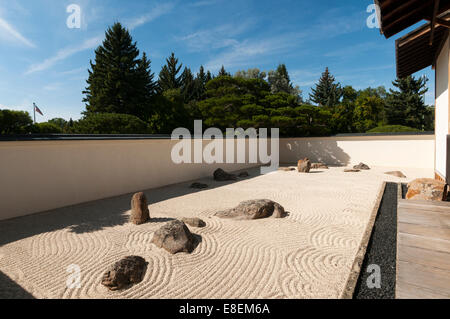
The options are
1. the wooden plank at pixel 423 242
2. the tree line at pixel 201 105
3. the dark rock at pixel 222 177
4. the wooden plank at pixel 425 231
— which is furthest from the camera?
the tree line at pixel 201 105

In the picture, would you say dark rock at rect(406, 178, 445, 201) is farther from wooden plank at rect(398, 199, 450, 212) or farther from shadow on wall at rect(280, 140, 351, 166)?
shadow on wall at rect(280, 140, 351, 166)

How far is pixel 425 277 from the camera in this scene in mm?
1522

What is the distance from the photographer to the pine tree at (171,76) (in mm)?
28297

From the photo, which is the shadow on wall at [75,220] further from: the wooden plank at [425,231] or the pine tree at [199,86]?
the pine tree at [199,86]

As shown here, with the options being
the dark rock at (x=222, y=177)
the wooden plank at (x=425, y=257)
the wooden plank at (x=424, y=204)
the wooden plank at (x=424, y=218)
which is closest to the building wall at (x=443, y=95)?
the wooden plank at (x=424, y=204)

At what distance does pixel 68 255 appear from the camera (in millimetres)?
3525

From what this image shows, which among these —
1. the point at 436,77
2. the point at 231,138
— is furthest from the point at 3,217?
the point at 436,77

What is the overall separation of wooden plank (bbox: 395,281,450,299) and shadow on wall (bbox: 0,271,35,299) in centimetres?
345

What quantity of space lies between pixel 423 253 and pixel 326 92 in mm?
37873

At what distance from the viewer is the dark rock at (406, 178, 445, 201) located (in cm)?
505

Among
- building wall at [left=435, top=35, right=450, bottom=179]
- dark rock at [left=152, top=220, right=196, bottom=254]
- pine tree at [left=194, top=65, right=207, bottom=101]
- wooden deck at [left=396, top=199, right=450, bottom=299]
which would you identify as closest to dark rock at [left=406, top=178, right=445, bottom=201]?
building wall at [left=435, top=35, right=450, bottom=179]

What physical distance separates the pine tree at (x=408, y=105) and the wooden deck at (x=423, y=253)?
1138 inches

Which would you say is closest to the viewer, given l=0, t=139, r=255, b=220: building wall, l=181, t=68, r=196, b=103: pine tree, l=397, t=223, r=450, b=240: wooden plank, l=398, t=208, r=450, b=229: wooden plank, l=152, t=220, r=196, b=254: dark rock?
l=397, t=223, r=450, b=240: wooden plank
